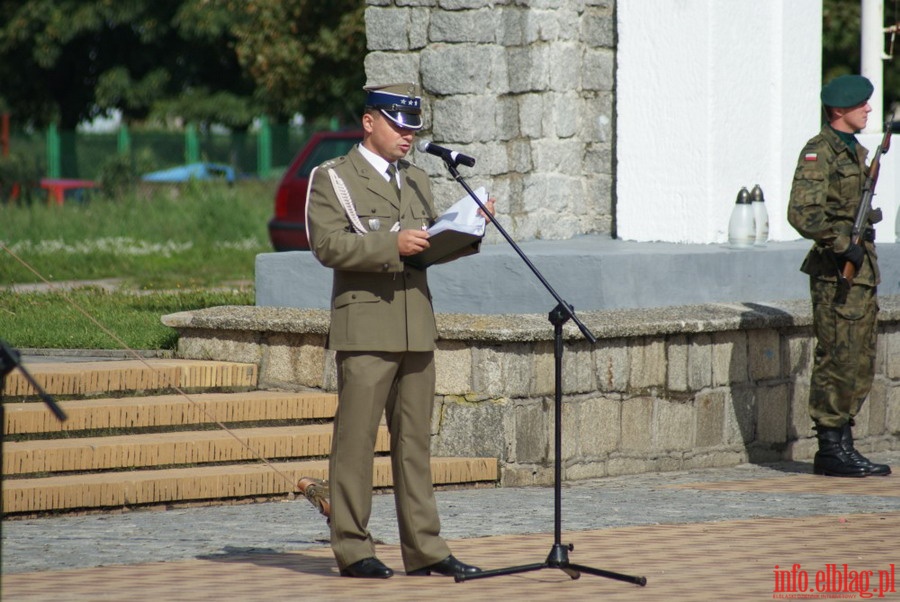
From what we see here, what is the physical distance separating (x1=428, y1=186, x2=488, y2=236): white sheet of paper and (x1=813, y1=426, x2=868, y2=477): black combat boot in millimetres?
3907

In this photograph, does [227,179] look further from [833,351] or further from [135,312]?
[833,351]

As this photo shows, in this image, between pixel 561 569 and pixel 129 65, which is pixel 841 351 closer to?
pixel 561 569

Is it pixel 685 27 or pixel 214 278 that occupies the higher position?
pixel 685 27

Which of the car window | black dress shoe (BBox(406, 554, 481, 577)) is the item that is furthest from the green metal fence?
black dress shoe (BBox(406, 554, 481, 577))

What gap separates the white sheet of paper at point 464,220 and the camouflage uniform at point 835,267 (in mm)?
3346

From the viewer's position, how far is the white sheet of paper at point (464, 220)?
5.73 m

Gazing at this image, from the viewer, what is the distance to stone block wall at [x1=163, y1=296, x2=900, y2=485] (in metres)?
8.52

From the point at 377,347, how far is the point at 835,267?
12.0 feet

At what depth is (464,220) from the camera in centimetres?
576

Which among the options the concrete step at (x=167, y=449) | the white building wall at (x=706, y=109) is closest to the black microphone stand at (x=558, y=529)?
the concrete step at (x=167, y=449)

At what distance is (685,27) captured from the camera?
1034cm

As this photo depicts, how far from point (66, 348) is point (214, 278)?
4792mm

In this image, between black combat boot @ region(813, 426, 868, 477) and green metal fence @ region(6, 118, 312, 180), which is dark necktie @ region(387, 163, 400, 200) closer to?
black combat boot @ region(813, 426, 868, 477)

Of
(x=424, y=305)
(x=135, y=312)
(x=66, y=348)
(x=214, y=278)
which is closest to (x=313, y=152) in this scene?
(x=214, y=278)
